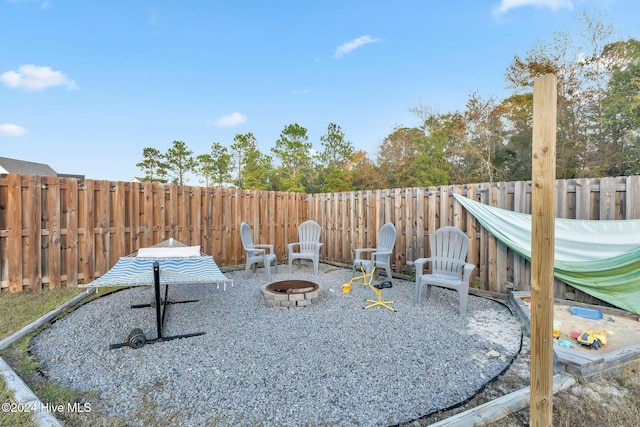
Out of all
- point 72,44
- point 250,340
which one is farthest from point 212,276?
point 72,44

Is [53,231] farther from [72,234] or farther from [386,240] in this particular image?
[386,240]

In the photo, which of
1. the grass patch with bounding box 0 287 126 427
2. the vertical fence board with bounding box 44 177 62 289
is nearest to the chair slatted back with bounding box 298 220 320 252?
the grass patch with bounding box 0 287 126 427

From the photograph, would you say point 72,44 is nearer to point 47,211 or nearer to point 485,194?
point 47,211

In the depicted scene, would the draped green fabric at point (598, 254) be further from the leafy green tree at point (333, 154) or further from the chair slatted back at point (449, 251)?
the leafy green tree at point (333, 154)

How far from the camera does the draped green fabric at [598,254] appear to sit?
3.20m

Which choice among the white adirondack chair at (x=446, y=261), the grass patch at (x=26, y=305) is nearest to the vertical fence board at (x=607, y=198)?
the white adirondack chair at (x=446, y=261)

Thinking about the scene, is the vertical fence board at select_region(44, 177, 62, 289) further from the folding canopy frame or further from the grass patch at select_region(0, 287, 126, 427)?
the folding canopy frame

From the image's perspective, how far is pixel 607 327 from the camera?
2941 millimetres

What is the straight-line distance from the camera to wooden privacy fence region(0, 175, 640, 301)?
12.6 ft

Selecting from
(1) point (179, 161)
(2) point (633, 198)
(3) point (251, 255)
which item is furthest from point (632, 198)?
(1) point (179, 161)

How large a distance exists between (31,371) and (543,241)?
11.5ft

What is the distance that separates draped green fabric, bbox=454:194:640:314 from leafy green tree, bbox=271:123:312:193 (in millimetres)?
14768

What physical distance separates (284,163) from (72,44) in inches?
490

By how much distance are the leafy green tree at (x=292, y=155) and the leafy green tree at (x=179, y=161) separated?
7.41 metres
